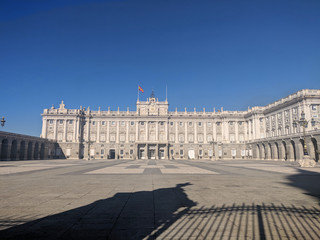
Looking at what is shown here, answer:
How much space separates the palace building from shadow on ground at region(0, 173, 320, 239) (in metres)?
70.6

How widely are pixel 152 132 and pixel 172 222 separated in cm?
7607

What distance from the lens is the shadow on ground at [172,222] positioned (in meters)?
4.50

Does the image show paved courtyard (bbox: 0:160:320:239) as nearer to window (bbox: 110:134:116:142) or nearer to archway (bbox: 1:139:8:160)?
archway (bbox: 1:139:8:160)

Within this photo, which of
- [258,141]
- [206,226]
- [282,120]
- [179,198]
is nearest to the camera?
[206,226]

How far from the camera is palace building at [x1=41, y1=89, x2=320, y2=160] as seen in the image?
7769cm

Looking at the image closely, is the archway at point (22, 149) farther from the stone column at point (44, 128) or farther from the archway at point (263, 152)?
the archway at point (263, 152)

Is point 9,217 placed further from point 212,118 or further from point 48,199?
point 212,118

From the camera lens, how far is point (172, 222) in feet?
17.5

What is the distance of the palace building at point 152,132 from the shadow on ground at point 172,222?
2781 inches

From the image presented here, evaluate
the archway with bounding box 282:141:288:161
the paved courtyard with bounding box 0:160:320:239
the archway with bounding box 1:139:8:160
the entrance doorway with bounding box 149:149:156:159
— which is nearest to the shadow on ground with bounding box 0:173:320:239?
the paved courtyard with bounding box 0:160:320:239

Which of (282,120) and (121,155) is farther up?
(282,120)

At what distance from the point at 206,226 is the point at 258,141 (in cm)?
7223

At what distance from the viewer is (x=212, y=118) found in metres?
82.6

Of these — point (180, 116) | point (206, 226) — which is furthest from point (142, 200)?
point (180, 116)
